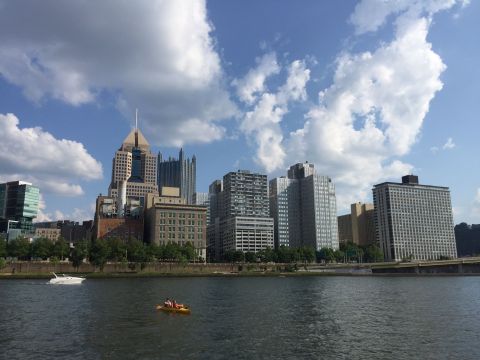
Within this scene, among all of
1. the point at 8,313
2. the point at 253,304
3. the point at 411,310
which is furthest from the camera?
the point at 253,304

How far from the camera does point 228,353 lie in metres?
48.8

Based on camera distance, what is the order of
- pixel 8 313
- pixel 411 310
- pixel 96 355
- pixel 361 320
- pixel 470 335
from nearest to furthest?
1. pixel 96 355
2. pixel 470 335
3. pixel 361 320
4. pixel 8 313
5. pixel 411 310

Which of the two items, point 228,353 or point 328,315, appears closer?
point 228,353

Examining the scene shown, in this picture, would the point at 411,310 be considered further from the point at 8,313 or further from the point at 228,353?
the point at 8,313

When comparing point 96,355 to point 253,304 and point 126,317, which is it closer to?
point 126,317

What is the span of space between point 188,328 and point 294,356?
2170cm

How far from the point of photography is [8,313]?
78688mm

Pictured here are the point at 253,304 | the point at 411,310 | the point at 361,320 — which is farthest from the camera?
the point at 253,304

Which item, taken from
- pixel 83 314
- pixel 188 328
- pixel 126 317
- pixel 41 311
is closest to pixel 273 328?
pixel 188 328

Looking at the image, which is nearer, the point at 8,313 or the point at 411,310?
the point at 8,313

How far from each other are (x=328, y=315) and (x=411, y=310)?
58.6 ft

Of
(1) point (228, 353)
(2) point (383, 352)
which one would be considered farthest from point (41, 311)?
(2) point (383, 352)

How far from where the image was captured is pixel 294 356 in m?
47.8

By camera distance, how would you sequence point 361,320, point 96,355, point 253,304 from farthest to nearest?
point 253,304 → point 361,320 → point 96,355
